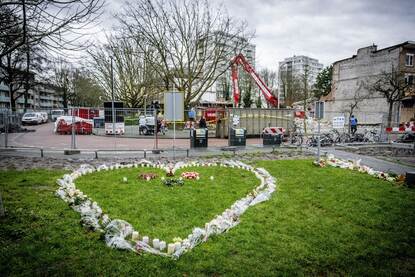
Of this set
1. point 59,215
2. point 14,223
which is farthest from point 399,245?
point 14,223

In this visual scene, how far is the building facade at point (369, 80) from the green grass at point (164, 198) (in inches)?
1156

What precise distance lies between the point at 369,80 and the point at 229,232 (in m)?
47.3

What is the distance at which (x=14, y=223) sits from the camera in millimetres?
5195

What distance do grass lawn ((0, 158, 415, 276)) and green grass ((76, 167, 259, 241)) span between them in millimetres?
23

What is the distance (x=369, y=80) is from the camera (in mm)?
44344

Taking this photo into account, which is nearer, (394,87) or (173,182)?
(173,182)

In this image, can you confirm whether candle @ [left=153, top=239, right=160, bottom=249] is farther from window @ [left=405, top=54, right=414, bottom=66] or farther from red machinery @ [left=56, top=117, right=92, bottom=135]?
window @ [left=405, top=54, right=414, bottom=66]

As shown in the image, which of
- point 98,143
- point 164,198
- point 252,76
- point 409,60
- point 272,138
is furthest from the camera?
point 409,60

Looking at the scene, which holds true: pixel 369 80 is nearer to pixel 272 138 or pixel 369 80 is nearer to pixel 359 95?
pixel 359 95

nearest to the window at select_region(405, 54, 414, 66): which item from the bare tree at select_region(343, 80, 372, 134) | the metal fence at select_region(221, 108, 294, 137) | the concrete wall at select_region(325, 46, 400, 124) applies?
the concrete wall at select_region(325, 46, 400, 124)

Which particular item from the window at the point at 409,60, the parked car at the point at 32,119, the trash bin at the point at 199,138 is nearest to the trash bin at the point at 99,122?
the trash bin at the point at 199,138

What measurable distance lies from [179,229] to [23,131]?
84.4 feet

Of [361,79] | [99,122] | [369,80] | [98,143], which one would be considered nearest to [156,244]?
[98,143]

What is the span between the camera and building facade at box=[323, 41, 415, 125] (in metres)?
39.8
